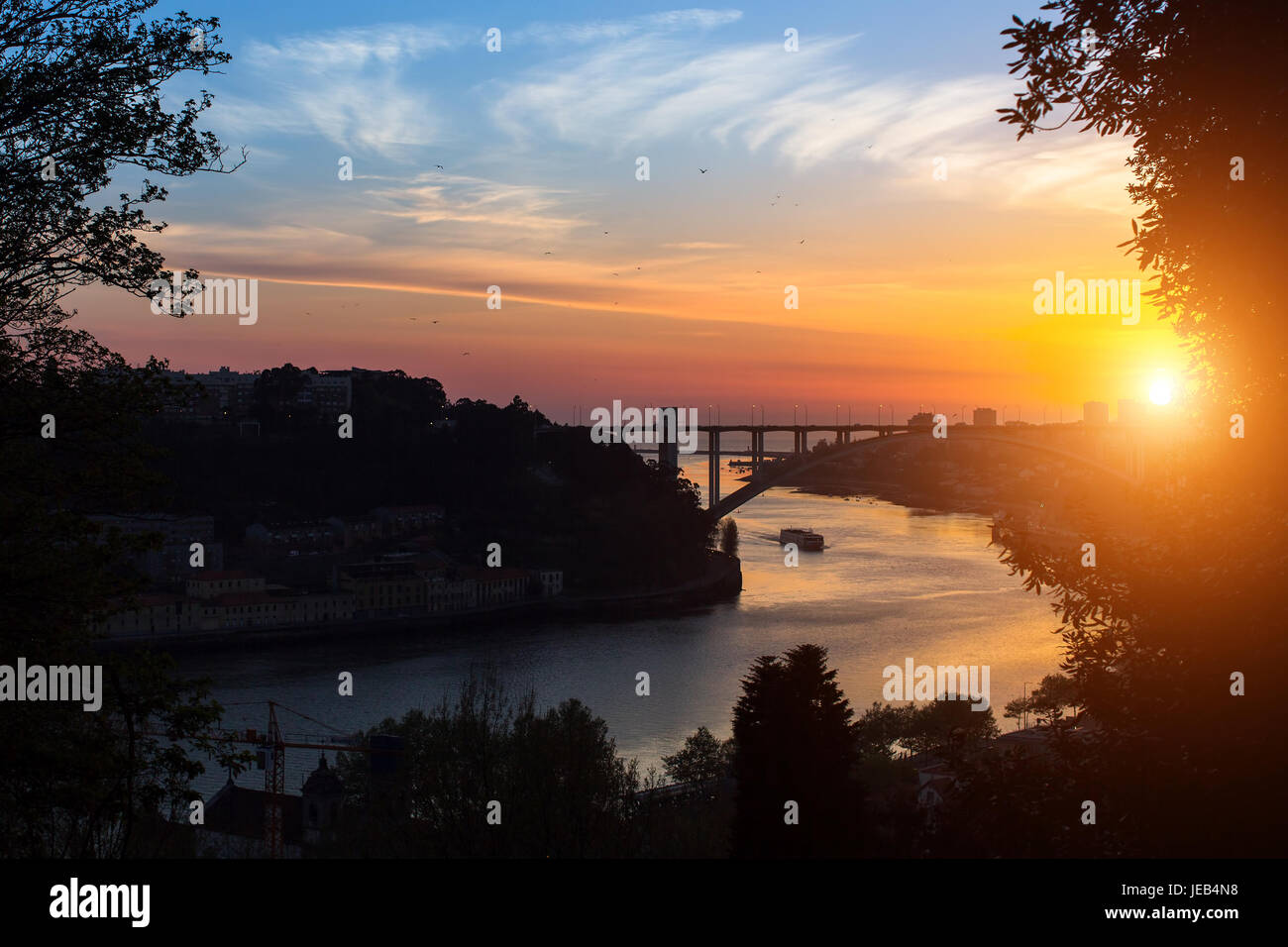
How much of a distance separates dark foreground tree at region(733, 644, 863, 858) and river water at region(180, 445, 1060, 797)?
9.55 ft

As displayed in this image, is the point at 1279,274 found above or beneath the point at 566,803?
above

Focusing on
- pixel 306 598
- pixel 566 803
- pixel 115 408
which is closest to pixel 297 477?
pixel 306 598

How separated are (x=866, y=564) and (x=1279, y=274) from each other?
45.7 feet

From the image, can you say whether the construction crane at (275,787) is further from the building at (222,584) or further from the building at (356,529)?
the building at (356,529)

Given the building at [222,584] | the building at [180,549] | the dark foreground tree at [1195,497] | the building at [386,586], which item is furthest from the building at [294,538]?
the dark foreground tree at [1195,497]

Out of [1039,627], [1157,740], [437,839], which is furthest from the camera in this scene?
[1039,627]

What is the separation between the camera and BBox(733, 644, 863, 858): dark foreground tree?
2.83m

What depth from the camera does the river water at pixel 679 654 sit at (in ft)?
23.5

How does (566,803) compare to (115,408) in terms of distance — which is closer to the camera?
(115,408)

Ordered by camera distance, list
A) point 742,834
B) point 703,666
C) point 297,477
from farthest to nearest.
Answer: point 297,477, point 703,666, point 742,834

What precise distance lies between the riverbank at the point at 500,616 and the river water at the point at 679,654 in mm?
254

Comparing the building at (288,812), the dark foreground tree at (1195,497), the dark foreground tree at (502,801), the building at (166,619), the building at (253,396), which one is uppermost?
the building at (253,396)
